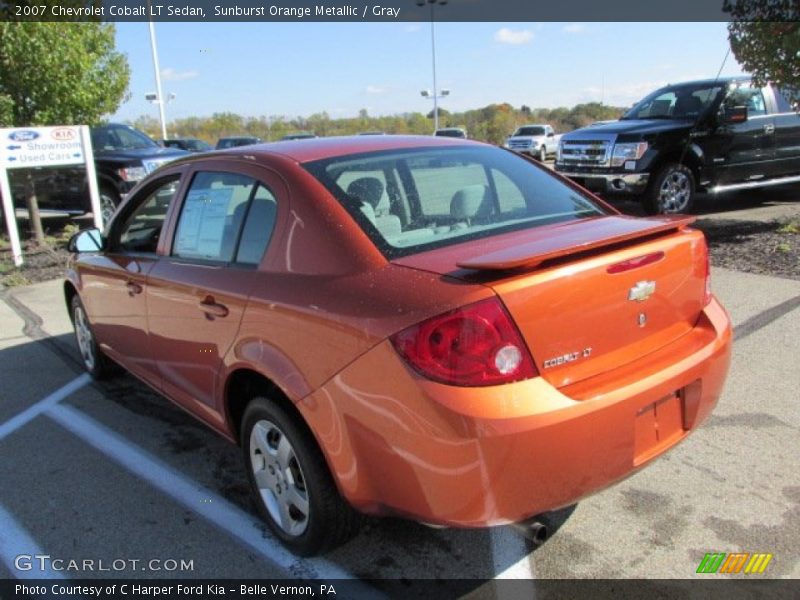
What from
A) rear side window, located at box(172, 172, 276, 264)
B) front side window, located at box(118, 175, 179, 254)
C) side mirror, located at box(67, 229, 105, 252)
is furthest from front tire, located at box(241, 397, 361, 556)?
side mirror, located at box(67, 229, 105, 252)

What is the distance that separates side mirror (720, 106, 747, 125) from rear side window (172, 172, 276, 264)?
8.81 metres

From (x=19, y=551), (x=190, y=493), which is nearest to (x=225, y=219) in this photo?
(x=190, y=493)

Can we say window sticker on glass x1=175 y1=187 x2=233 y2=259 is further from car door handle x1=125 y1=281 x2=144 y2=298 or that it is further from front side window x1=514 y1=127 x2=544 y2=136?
front side window x1=514 y1=127 x2=544 y2=136

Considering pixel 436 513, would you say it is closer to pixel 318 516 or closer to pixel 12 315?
pixel 318 516

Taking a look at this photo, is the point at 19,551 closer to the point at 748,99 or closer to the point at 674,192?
the point at 674,192

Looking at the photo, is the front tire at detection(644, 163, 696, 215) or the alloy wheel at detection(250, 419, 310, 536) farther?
the front tire at detection(644, 163, 696, 215)

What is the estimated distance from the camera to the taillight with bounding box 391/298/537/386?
2.14 meters

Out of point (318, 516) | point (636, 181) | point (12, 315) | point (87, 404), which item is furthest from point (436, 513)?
point (636, 181)

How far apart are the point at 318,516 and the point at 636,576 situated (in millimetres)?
1241

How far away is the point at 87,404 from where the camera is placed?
183 inches

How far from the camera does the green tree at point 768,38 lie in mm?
7641

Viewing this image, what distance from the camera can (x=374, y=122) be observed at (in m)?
72.9

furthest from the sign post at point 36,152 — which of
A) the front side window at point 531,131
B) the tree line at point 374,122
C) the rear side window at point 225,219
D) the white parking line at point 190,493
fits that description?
the tree line at point 374,122

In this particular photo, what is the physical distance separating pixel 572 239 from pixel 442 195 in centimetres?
85
